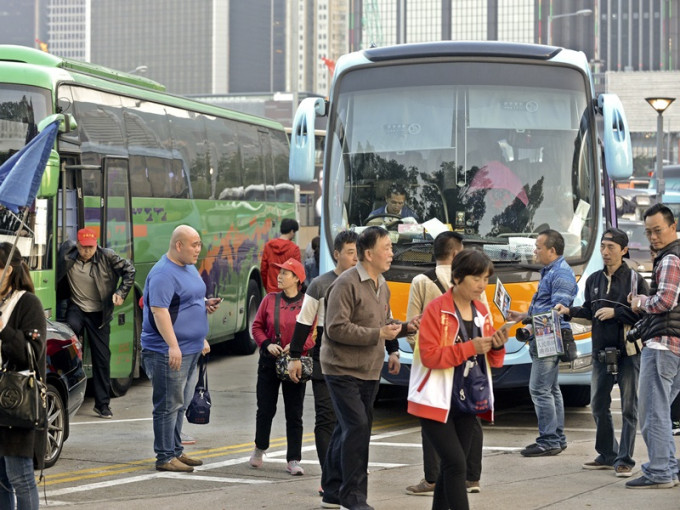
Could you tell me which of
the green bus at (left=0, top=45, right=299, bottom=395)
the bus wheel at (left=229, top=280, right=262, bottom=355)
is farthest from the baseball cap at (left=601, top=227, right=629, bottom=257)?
the bus wheel at (left=229, top=280, right=262, bottom=355)

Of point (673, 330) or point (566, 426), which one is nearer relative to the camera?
point (673, 330)

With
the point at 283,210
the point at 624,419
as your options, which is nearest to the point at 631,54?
the point at 283,210

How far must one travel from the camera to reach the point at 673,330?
304 inches

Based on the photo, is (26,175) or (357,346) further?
(357,346)

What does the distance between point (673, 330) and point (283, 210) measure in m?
12.8

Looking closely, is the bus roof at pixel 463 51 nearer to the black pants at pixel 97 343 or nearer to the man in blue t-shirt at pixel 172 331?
the black pants at pixel 97 343

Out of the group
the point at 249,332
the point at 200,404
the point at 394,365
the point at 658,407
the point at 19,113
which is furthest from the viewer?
the point at 249,332

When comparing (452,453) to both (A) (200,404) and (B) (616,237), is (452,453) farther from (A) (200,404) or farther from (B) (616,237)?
(A) (200,404)

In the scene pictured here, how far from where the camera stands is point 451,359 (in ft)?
19.9

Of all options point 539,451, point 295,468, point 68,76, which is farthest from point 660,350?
point 68,76

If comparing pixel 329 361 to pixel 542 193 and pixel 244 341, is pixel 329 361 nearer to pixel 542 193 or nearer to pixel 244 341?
pixel 542 193

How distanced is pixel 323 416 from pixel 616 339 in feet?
7.01

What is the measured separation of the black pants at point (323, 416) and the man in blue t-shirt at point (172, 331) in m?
1.13

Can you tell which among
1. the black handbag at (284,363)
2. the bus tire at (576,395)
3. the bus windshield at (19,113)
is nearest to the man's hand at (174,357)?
the black handbag at (284,363)
